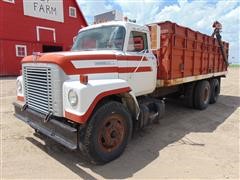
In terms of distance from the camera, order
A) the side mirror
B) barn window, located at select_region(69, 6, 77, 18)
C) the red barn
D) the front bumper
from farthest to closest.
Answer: barn window, located at select_region(69, 6, 77, 18)
the red barn
the side mirror
the front bumper

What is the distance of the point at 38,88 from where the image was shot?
4168 mm

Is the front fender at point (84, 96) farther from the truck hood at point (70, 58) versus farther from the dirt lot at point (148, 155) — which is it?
the dirt lot at point (148, 155)

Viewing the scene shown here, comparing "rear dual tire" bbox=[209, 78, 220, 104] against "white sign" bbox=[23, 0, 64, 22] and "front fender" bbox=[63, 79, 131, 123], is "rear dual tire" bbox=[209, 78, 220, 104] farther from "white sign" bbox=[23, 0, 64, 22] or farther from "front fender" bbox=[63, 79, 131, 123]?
"white sign" bbox=[23, 0, 64, 22]

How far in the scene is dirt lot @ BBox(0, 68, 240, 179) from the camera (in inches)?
148

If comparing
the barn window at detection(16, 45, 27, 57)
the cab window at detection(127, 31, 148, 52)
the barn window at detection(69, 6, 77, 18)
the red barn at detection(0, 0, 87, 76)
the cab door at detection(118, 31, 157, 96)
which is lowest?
the cab door at detection(118, 31, 157, 96)

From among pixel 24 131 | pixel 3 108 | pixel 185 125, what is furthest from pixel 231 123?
pixel 3 108

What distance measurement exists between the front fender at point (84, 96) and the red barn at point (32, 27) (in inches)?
661

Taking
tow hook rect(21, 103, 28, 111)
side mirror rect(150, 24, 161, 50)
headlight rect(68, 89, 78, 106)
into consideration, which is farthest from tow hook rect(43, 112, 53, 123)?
side mirror rect(150, 24, 161, 50)

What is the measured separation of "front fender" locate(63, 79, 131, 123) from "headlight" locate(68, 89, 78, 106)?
1.9 inches

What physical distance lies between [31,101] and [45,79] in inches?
31.9

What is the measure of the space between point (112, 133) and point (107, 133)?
140 millimetres

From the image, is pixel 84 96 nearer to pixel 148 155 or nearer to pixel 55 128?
pixel 55 128

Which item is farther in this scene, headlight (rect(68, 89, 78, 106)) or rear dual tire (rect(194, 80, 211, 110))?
rear dual tire (rect(194, 80, 211, 110))

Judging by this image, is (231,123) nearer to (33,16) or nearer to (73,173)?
(73,173)
